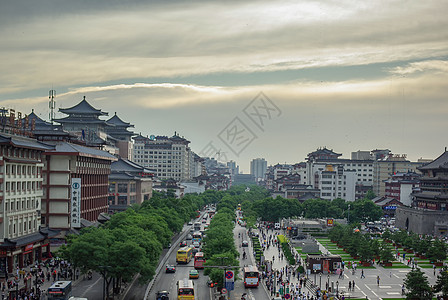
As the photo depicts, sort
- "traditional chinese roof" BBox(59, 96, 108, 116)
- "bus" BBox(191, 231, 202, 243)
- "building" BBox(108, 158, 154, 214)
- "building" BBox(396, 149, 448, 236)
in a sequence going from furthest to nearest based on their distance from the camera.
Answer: "traditional chinese roof" BBox(59, 96, 108, 116)
"building" BBox(108, 158, 154, 214)
"building" BBox(396, 149, 448, 236)
"bus" BBox(191, 231, 202, 243)

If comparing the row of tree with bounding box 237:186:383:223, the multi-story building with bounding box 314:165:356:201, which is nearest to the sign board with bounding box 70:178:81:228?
the row of tree with bounding box 237:186:383:223

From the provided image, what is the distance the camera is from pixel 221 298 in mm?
51969

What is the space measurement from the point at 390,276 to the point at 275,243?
106ft

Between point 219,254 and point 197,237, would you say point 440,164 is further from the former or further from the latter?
point 219,254

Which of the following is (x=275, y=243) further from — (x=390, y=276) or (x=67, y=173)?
(x=67, y=173)

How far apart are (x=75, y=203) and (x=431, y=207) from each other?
77.7m

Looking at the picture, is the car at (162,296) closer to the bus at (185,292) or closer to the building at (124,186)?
the bus at (185,292)

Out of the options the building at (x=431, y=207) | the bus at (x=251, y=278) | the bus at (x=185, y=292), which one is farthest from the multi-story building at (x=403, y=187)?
the bus at (x=185, y=292)

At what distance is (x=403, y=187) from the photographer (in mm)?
167250

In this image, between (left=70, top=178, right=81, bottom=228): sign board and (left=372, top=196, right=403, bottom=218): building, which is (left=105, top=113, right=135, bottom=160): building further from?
(left=70, top=178, right=81, bottom=228): sign board

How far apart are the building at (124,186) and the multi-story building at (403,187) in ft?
252

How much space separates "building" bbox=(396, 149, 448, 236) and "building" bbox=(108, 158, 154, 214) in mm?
58325

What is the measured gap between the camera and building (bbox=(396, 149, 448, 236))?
11562 cm

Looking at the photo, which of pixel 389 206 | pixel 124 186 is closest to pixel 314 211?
pixel 389 206
